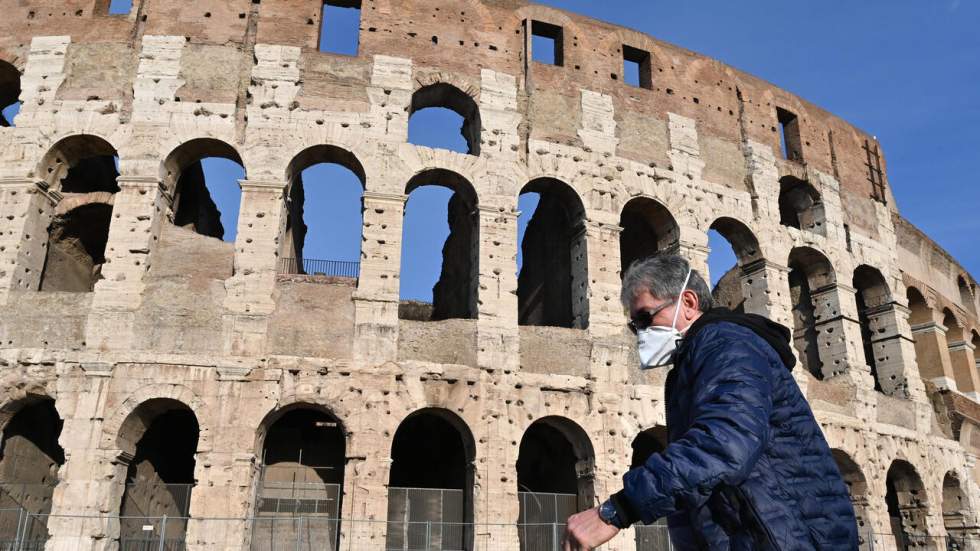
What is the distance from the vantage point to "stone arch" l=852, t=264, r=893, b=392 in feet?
59.7

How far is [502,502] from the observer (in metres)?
12.1

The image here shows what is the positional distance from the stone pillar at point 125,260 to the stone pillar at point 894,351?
15281 mm

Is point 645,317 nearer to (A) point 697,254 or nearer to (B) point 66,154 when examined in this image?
(A) point 697,254

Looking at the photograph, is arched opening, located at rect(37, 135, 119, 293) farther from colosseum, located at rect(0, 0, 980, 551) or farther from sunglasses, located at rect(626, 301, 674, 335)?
sunglasses, located at rect(626, 301, 674, 335)

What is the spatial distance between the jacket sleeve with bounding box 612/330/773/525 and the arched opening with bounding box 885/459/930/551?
54.2ft

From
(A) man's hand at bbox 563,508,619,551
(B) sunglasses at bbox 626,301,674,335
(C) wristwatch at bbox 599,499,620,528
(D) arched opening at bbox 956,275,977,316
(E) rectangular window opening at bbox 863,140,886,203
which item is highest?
(E) rectangular window opening at bbox 863,140,886,203

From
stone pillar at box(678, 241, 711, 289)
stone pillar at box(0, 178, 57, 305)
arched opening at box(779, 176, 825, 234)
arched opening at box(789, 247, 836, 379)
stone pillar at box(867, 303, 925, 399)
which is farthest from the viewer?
arched opening at box(779, 176, 825, 234)

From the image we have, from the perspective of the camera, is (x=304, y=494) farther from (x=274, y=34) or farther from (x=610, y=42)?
(x=610, y=42)

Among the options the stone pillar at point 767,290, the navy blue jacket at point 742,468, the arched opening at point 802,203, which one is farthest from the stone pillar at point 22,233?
the arched opening at point 802,203

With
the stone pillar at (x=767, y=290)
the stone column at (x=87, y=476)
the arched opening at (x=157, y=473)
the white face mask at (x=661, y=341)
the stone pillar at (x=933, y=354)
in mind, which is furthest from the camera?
the stone pillar at (x=933, y=354)

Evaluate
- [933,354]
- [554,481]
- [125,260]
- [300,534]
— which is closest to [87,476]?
[300,534]

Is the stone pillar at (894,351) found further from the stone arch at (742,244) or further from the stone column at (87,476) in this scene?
the stone column at (87,476)

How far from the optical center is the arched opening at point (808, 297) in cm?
1714

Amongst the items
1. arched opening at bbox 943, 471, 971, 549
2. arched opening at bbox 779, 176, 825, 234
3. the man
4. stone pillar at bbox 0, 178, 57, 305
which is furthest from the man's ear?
arched opening at bbox 943, 471, 971, 549
